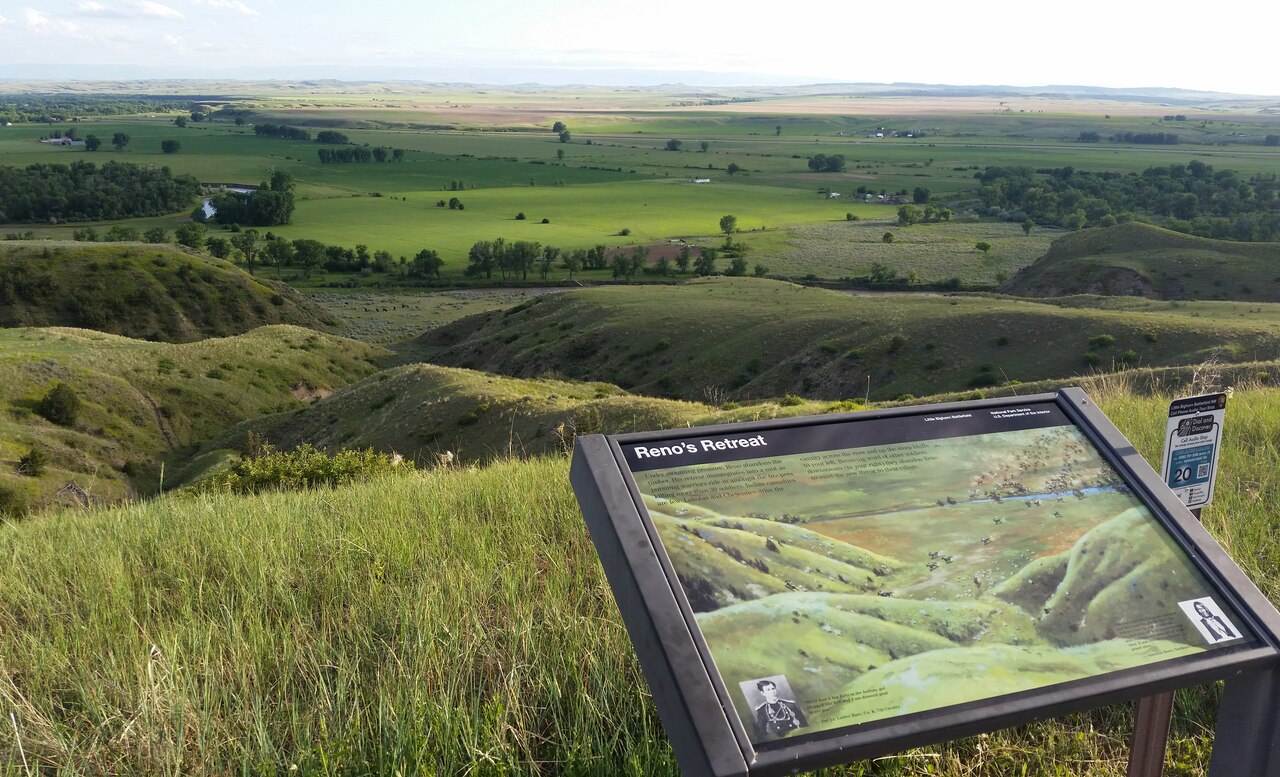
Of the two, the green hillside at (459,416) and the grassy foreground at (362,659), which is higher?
the grassy foreground at (362,659)

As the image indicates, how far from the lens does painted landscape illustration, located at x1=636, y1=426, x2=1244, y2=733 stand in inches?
121

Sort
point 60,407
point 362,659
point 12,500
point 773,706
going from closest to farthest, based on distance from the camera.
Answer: point 773,706
point 362,659
point 12,500
point 60,407

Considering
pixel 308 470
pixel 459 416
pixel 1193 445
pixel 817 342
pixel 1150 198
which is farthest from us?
pixel 1150 198

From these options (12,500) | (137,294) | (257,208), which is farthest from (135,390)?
(257,208)

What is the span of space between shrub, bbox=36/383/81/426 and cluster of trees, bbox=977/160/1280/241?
12575cm

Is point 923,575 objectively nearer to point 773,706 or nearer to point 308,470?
point 773,706

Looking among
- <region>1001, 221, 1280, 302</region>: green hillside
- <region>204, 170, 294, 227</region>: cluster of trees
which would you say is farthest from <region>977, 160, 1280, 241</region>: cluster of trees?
<region>204, 170, 294, 227</region>: cluster of trees

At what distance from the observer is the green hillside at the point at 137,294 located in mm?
90250

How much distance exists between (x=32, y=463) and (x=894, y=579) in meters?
56.0

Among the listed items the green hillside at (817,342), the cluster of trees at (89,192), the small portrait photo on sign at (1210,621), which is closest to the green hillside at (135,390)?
the green hillside at (817,342)

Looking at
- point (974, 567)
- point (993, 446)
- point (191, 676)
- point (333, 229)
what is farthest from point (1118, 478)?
point (333, 229)

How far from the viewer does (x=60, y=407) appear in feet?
184

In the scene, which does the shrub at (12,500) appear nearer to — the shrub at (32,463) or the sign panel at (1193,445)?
the shrub at (32,463)

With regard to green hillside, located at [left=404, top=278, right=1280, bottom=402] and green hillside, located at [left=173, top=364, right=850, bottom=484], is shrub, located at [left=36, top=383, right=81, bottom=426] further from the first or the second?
green hillside, located at [left=404, top=278, right=1280, bottom=402]
